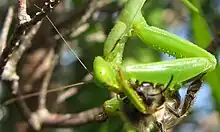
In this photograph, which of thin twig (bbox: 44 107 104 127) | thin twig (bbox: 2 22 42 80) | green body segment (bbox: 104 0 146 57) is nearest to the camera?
green body segment (bbox: 104 0 146 57)

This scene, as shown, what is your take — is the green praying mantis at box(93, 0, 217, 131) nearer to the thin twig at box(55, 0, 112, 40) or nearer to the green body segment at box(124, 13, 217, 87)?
the green body segment at box(124, 13, 217, 87)

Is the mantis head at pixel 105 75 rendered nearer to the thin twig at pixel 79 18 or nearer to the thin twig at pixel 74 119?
the thin twig at pixel 74 119

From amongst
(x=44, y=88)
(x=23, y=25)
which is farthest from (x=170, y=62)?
(x=44, y=88)

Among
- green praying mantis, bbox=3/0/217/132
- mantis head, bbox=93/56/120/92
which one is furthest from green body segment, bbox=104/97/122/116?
mantis head, bbox=93/56/120/92

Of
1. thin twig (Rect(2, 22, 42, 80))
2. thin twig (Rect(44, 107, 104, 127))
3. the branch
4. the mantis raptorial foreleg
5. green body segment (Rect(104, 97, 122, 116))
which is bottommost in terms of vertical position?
thin twig (Rect(44, 107, 104, 127))

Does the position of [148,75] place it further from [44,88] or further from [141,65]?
[44,88]

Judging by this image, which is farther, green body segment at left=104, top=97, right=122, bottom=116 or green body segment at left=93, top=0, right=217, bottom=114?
green body segment at left=104, top=97, right=122, bottom=116

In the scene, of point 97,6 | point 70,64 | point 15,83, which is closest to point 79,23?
point 97,6
